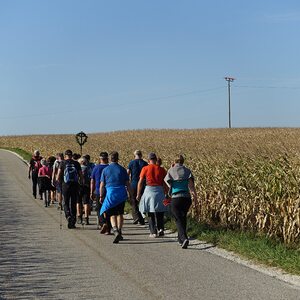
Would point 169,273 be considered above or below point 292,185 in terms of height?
below

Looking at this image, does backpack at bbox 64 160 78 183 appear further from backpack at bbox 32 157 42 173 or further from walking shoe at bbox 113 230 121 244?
backpack at bbox 32 157 42 173

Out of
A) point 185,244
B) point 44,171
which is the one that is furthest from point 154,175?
point 44,171

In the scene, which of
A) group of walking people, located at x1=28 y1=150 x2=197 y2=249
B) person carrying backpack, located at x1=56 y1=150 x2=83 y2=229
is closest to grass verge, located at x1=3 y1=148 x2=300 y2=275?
group of walking people, located at x1=28 y1=150 x2=197 y2=249

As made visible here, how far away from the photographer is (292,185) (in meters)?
10.8

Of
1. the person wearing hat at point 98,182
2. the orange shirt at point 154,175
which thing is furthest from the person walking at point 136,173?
the orange shirt at point 154,175

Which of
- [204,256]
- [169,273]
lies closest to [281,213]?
[204,256]

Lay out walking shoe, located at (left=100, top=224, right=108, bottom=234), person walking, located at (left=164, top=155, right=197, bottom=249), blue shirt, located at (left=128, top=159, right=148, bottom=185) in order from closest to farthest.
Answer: person walking, located at (left=164, top=155, right=197, bottom=249) → walking shoe, located at (left=100, top=224, right=108, bottom=234) → blue shirt, located at (left=128, top=159, right=148, bottom=185)

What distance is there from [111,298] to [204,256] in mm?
3149

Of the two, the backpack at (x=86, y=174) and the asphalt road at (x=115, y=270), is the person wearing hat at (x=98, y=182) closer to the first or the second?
the asphalt road at (x=115, y=270)

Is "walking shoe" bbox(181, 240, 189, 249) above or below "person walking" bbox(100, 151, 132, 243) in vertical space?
below

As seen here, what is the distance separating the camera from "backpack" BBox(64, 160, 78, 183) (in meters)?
13.6

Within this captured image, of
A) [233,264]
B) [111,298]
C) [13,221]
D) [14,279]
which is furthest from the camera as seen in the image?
[13,221]

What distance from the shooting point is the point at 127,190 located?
1266cm

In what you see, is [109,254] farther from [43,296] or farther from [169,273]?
[43,296]
